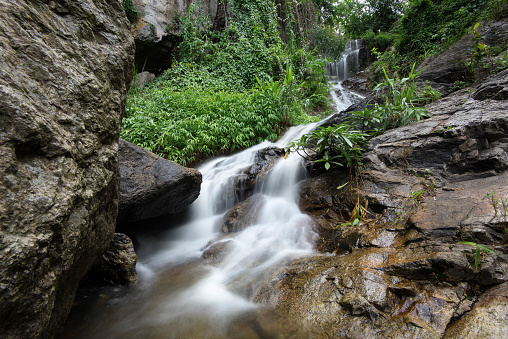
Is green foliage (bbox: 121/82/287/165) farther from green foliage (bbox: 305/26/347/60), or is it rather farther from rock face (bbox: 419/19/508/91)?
green foliage (bbox: 305/26/347/60)

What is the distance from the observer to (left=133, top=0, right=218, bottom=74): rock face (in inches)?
388

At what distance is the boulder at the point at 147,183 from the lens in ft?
11.8

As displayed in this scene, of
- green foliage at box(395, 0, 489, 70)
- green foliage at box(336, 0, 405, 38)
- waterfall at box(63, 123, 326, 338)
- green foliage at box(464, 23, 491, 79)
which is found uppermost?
green foliage at box(336, 0, 405, 38)

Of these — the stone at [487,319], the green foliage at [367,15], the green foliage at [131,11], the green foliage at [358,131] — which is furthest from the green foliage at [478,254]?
the green foliage at [367,15]

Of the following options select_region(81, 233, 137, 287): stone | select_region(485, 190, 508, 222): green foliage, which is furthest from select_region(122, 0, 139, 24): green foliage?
select_region(485, 190, 508, 222): green foliage

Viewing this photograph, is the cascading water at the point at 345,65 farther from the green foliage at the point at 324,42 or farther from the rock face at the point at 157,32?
the rock face at the point at 157,32

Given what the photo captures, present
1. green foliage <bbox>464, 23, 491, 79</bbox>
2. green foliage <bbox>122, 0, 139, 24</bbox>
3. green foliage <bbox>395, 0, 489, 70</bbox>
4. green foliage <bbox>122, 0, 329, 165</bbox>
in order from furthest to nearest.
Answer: green foliage <bbox>122, 0, 139, 24</bbox>
green foliage <bbox>395, 0, 489, 70</bbox>
green foliage <bbox>122, 0, 329, 165</bbox>
green foliage <bbox>464, 23, 491, 79</bbox>

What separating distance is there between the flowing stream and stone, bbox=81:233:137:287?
0.16m

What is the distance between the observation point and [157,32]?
1010 centimetres

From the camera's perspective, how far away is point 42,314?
1.48 meters

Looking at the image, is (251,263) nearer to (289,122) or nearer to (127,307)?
(127,307)

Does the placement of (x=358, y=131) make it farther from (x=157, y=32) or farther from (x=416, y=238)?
(x=157, y=32)

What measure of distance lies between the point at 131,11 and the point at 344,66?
1173 centimetres

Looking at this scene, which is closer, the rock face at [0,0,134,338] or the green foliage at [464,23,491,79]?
the rock face at [0,0,134,338]
